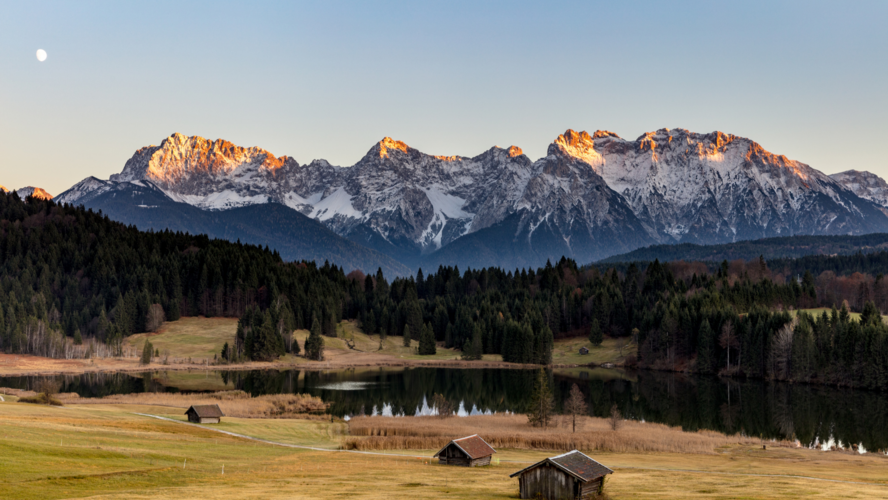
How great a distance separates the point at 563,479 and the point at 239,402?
230 ft

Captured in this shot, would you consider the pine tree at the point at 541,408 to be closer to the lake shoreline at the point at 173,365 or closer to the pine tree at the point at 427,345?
the lake shoreline at the point at 173,365

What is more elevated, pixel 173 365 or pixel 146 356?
pixel 146 356

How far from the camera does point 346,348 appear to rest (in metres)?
200

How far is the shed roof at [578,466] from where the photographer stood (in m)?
40.4

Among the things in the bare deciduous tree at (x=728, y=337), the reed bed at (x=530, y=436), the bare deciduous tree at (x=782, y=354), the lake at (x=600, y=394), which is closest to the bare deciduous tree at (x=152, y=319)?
the lake at (x=600, y=394)

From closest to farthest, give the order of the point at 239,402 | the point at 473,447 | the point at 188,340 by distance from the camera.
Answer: the point at 473,447
the point at 239,402
the point at 188,340

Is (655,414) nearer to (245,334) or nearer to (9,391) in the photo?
(9,391)

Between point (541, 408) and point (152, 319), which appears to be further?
point (152, 319)

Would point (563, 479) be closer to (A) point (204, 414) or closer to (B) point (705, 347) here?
(A) point (204, 414)

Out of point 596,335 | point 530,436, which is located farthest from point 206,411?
point 596,335

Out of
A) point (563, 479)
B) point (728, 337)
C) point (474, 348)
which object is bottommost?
point (563, 479)

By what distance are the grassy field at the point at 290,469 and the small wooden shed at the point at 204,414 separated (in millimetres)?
4436

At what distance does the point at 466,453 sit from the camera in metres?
55.1

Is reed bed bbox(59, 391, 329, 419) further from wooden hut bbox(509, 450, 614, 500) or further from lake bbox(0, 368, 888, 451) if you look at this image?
wooden hut bbox(509, 450, 614, 500)
